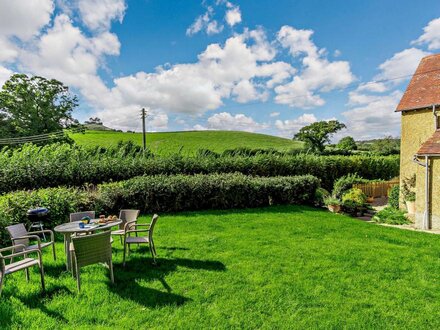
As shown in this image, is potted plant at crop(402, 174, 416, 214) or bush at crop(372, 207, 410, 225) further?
potted plant at crop(402, 174, 416, 214)

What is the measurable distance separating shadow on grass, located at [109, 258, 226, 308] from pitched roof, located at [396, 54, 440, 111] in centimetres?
1047

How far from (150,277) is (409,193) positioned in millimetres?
10822

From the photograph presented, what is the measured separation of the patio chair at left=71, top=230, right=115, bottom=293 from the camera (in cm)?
366

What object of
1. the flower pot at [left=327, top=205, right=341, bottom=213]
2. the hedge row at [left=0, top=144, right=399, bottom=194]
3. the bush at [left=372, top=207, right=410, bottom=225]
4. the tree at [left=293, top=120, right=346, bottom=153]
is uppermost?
the tree at [left=293, top=120, right=346, bottom=153]

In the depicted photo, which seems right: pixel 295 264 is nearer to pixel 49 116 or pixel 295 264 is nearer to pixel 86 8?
pixel 86 8

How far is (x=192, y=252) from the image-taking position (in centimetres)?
539

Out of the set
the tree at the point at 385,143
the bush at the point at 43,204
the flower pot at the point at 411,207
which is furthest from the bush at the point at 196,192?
the tree at the point at 385,143

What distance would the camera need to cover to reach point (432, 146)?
28.2 feet

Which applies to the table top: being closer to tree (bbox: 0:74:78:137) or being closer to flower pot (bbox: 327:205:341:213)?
flower pot (bbox: 327:205:341:213)

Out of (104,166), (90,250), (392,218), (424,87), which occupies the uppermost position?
(424,87)

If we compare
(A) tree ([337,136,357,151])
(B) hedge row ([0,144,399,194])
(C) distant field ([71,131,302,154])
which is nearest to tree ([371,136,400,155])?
(A) tree ([337,136,357,151])

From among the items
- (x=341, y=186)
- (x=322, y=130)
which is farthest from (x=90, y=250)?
(x=322, y=130)

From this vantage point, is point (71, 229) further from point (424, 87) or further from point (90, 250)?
point (424, 87)

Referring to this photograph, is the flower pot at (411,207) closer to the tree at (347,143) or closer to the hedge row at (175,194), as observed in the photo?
the hedge row at (175,194)
